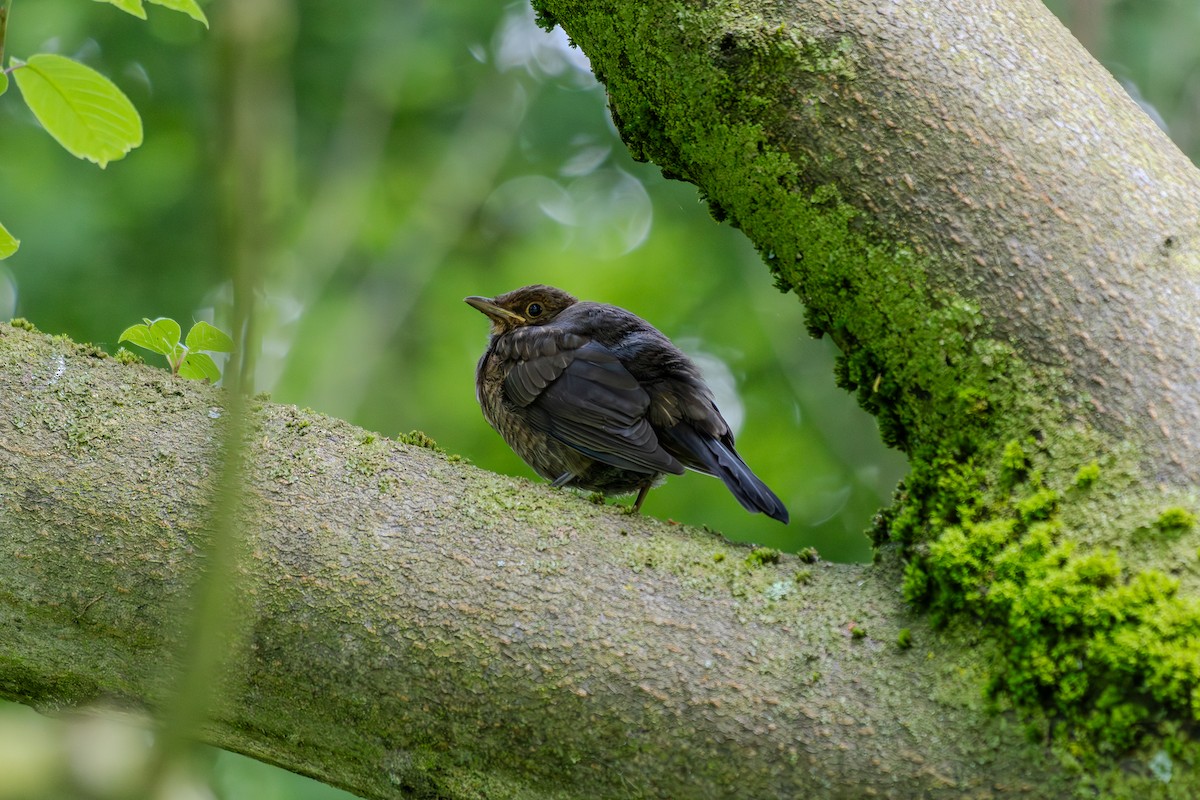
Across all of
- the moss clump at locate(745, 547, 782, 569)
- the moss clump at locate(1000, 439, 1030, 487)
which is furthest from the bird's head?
the moss clump at locate(1000, 439, 1030, 487)

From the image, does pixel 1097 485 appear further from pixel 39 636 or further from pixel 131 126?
pixel 39 636

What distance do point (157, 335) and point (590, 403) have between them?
180cm

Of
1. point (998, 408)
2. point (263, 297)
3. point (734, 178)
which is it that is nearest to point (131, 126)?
point (263, 297)

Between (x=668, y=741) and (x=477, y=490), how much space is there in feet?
2.58

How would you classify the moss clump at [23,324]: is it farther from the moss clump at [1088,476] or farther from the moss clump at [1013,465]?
the moss clump at [1088,476]

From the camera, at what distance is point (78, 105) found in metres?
1.96

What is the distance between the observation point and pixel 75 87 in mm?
1940

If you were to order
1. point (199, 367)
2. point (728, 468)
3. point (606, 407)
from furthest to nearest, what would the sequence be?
1. point (606, 407)
2. point (728, 468)
3. point (199, 367)

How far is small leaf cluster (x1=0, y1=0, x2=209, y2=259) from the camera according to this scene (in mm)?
1914

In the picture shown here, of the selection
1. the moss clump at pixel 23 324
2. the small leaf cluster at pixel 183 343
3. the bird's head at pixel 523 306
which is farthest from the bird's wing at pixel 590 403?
the moss clump at pixel 23 324

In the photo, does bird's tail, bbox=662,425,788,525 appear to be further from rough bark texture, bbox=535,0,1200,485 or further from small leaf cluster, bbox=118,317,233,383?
small leaf cluster, bbox=118,317,233,383

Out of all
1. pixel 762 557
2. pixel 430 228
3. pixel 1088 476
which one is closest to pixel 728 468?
pixel 762 557

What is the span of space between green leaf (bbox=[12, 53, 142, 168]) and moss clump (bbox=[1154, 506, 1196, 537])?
1.98 m

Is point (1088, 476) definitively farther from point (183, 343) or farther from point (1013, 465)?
point (183, 343)
